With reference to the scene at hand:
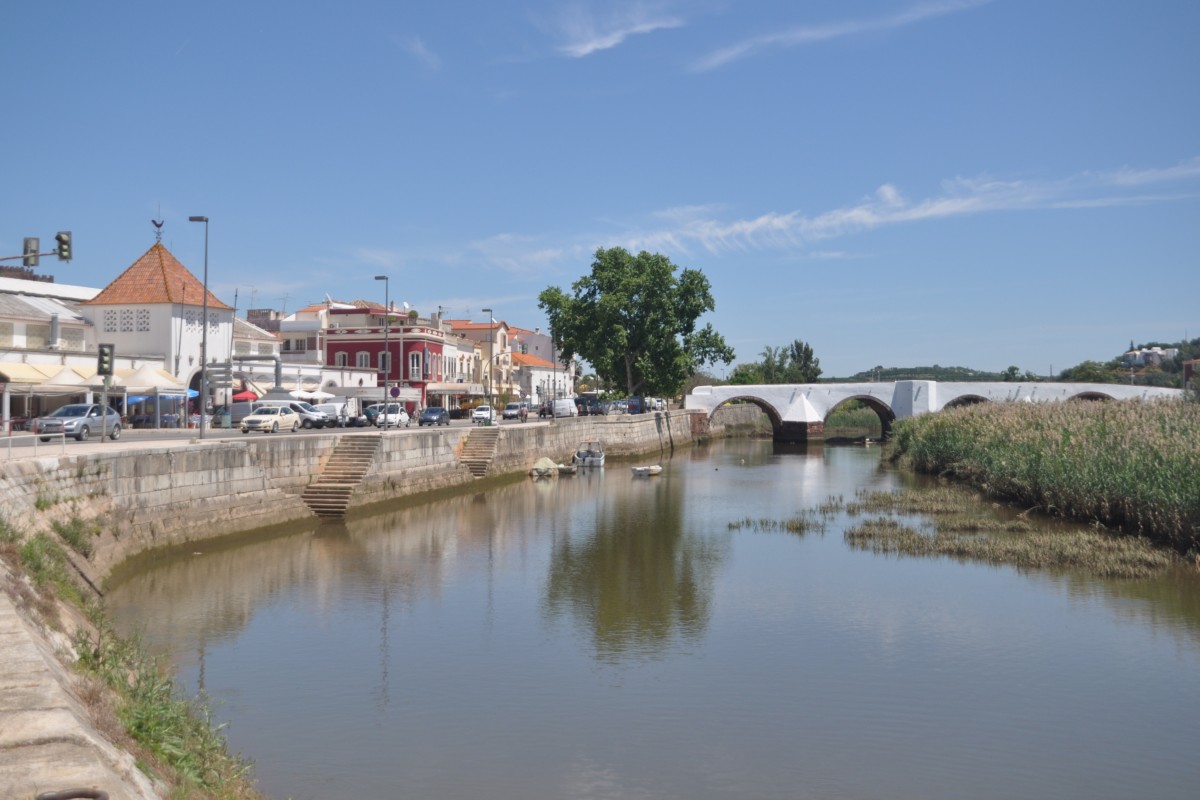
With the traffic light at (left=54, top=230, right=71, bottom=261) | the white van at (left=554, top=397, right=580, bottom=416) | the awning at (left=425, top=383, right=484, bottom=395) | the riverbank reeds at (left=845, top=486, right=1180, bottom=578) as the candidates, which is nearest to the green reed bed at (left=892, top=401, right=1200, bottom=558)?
the riverbank reeds at (left=845, top=486, right=1180, bottom=578)

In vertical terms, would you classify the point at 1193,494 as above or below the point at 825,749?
above

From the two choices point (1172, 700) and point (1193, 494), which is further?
point (1193, 494)

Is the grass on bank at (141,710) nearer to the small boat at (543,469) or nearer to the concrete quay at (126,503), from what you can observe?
the concrete quay at (126,503)

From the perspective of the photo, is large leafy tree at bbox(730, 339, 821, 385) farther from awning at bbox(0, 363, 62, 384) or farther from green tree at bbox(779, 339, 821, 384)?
awning at bbox(0, 363, 62, 384)

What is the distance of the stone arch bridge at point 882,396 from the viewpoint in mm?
68312

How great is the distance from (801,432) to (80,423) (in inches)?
2111

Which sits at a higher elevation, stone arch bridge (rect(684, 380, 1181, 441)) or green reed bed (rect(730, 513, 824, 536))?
stone arch bridge (rect(684, 380, 1181, 441))

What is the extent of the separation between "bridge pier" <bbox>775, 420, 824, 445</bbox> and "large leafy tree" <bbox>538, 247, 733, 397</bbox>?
28.6ft

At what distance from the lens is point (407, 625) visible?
1653 centimetres

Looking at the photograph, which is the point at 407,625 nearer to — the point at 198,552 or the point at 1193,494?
the point at 198,552

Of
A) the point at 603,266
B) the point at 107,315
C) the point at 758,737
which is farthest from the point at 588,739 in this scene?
the point at 603,266

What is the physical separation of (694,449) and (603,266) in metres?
13.9

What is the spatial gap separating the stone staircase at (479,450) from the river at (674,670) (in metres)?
14.2

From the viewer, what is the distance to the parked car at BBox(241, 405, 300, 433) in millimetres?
38344
